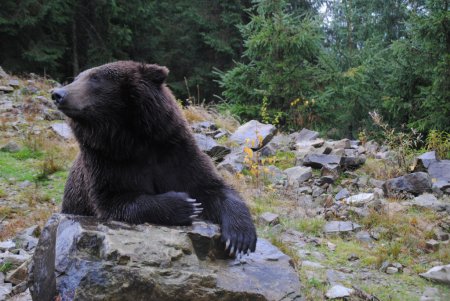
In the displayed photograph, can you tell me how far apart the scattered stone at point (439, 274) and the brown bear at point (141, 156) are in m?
1.87

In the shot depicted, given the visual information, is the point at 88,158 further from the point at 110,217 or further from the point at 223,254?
the point at 223,254

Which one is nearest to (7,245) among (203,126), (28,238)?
(28,238)

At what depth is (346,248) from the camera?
5.18 metres

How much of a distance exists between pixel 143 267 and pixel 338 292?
67.3 inches

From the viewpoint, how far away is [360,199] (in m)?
6.47

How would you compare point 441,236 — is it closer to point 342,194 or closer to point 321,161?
point 342,194

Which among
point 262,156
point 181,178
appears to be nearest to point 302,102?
point 262,156

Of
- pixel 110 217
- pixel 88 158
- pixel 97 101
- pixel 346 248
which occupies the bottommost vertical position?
pixel 346 248

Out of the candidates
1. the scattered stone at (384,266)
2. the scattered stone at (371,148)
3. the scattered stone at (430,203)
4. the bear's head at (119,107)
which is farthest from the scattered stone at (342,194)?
the bear's head at (119,107)

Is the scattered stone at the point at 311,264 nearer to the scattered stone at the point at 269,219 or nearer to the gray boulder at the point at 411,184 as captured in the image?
the scattered stone at the point at 269,219

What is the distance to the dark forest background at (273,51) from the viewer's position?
1180cm

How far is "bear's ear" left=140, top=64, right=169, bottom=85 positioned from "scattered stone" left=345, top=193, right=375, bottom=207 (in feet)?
11.7

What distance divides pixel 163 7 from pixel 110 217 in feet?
71.5

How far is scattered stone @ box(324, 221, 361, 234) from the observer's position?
18.5 ft
